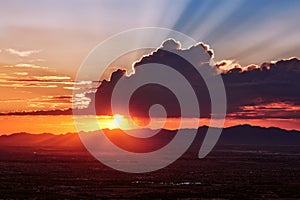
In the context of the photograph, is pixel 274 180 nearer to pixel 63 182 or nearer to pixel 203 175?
pixel 203 175

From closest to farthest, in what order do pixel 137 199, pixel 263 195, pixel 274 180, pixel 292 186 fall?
pixel 137 199
pixel 263 195
pixel 292 186
pixel 274 180

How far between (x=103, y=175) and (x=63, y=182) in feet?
65.1

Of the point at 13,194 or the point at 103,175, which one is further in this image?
the point at 103,175

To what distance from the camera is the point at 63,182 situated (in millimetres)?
113625

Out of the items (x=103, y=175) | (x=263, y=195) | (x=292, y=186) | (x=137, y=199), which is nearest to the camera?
(x=137, y=199)

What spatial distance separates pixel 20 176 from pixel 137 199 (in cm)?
5192

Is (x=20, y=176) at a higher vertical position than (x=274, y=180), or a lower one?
higher

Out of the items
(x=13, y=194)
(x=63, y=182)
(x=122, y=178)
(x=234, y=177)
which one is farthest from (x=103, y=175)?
(x=13, y=194)

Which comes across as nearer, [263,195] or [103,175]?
[263,195]

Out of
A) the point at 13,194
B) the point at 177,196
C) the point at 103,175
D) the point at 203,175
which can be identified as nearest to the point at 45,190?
the point at 13,194

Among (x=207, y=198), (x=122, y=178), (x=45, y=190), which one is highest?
(x=122, y=178)

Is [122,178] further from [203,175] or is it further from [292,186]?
[292,186]

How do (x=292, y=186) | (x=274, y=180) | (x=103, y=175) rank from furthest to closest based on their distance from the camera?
(x=103, y=175), (x=274, y=180), (x=292, y=186)

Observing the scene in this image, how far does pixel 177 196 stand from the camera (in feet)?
294
